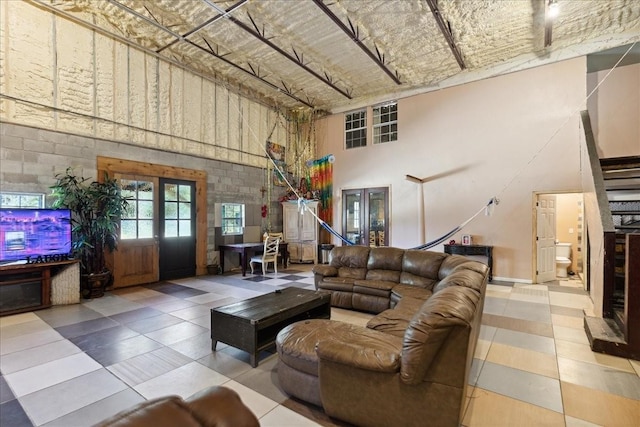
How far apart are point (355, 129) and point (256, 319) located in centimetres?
668

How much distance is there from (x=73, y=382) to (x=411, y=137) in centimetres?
711

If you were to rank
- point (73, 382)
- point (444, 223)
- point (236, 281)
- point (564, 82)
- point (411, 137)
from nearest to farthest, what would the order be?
point (73, 382) → point (564, 82) → point (236, 281) → point (444, 223) → point (411, 137)

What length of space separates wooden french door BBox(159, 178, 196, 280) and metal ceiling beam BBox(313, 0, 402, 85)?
13.7 ft

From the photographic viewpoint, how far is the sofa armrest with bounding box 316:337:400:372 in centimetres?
165

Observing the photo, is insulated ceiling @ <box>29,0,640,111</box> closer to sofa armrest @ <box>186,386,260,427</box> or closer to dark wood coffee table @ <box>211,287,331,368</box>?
dark wood coffee table @ <box>211,287,331,368</box>

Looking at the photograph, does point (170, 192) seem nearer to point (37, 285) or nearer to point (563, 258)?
point (37, 285)

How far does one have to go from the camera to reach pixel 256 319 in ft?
8.45

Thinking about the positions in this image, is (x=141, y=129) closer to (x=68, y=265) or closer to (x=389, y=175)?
(x=68, y=265)

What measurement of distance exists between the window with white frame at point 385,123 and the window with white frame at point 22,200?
6.82 m

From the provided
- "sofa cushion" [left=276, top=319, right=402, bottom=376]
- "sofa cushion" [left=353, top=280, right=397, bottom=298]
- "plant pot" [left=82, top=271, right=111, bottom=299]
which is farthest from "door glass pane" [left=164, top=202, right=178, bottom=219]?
"sofa cushion" [left=276, top=319, right=402, bottom=376]

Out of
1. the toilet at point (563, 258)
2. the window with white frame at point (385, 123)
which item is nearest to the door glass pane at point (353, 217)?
the window with white frame at point (385, 123)

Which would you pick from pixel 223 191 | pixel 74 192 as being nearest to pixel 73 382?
pixel 74 192

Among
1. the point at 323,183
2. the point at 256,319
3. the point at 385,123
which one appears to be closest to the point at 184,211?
the point at 323,183

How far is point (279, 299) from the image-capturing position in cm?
321
